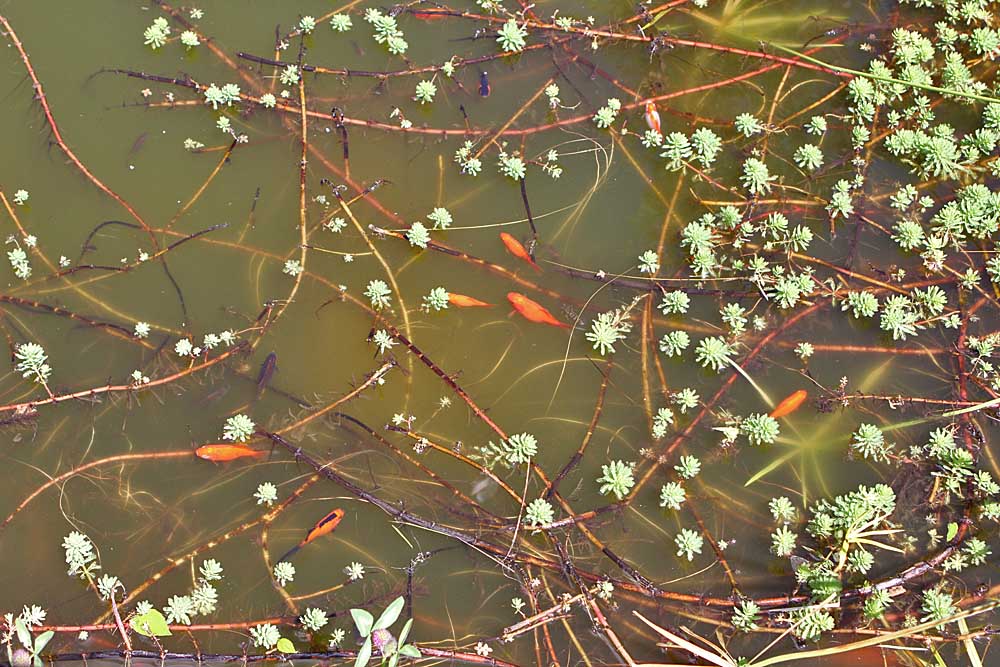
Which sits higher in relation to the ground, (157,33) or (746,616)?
(157,33)

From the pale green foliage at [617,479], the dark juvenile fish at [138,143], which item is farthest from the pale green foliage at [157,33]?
the pale green foliage at [617,479]

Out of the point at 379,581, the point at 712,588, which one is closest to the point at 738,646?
the point at 712,588

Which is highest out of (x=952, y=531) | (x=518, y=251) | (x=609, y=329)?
(x=518, y=251)

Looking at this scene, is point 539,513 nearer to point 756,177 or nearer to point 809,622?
point 809,622

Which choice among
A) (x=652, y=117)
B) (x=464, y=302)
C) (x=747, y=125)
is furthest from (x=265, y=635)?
(x=747, y=125)

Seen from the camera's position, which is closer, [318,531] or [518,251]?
[318,531]

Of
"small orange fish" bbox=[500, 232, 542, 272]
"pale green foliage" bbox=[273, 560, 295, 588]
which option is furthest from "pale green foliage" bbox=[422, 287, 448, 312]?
"pale green foliage" bbox=[273, 560, 295, 588]

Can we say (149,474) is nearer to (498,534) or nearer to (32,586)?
(32,586)
